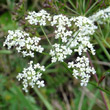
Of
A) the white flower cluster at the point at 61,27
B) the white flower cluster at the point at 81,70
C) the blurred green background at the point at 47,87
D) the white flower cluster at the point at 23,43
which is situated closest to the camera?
the white flower cluster at the point at 81,70

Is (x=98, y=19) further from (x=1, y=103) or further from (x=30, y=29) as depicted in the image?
(x=1, y=103)

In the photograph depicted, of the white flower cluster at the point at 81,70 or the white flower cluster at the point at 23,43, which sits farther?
the white flower cluster at the point at 23,43

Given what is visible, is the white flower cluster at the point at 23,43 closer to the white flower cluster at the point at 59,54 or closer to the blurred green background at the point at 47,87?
the white flower cluster at the point at 59,54

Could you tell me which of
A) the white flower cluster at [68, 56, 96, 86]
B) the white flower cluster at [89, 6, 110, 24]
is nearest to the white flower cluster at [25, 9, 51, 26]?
the white flower cluster at [68, 56, 96, 86]

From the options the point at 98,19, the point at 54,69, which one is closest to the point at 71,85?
the point at 54,69

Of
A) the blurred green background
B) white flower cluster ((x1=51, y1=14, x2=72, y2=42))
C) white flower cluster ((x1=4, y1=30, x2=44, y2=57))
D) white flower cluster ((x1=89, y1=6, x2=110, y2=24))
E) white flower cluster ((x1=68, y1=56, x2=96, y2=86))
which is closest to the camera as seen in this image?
white flower cluster ((x1=68, y1=56, x2=96, y2=86))

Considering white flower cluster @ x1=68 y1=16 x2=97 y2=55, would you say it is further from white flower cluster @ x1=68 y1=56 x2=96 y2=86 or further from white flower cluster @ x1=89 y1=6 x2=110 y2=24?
white flower cluster @ x1=89 y1=6 x2=110 y2=24

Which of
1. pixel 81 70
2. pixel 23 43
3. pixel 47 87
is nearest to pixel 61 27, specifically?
pixel 23 43

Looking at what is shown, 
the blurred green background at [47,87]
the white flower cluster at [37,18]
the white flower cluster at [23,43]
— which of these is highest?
the white flower cluster at [37,18]

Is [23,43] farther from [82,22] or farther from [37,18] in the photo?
[82,22]

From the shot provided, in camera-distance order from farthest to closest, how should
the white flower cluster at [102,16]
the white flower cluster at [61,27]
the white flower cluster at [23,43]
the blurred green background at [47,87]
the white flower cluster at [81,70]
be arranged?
the blurred green background at [47,87] < the white flower cluster at [102,16] < the white flower cluster at [61,27] < the white flower cluster at [23,43] < the white flower cluster at [81,70]

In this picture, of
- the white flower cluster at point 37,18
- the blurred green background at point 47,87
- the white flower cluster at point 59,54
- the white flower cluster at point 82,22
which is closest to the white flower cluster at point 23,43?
the white flower cluster at point 59,54
